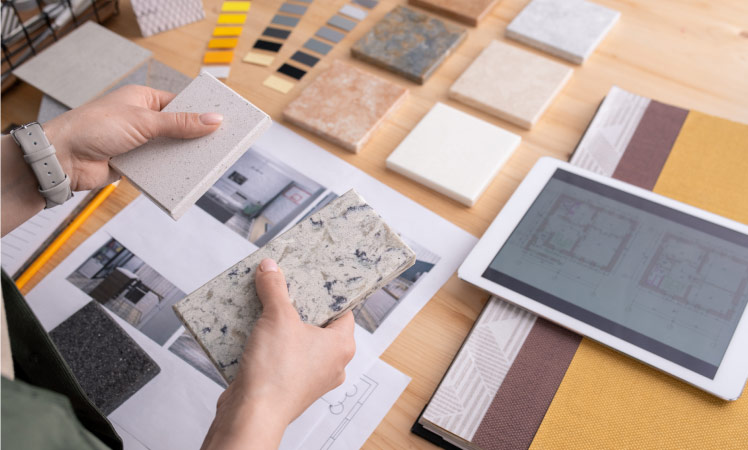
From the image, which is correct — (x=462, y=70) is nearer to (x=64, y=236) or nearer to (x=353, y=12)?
(x=353, y=12)

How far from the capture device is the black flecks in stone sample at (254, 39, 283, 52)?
3.67 ft

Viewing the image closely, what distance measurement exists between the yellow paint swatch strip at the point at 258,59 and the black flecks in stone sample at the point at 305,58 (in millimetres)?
45

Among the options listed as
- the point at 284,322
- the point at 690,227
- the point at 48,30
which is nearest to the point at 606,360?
the point at 690,227

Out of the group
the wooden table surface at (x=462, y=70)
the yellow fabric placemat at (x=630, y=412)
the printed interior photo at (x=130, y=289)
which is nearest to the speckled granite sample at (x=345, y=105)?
the wooden table surface at (x=462, y=70)

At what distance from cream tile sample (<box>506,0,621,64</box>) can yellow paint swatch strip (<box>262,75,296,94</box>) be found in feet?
1.40

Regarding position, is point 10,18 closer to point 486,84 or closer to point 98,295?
point 98,295

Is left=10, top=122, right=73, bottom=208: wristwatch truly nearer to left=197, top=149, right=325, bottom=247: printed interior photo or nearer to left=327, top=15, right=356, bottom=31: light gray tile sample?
left=197, top=149, right=325, bottom=247: printed interior photo

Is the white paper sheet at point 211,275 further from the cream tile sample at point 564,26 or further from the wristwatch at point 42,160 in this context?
the cream tile sample at point 564,26

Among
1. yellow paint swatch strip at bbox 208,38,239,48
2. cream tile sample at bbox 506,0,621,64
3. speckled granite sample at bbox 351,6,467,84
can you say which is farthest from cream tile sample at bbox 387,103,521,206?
yellow paint swatch strip at bbox 208,38,239,48

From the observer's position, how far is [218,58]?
1.11 m

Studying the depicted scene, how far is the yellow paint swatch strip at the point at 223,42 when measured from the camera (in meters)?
1.13

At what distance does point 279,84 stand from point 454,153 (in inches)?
14.6

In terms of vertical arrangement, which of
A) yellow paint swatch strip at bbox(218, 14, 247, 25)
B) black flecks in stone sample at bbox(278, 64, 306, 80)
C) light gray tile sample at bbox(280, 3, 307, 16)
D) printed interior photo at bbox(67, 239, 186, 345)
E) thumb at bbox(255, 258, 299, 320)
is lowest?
printed interior photo at bbox(67, 239, 186, 345)

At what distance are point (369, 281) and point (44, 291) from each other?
1.69 feet
